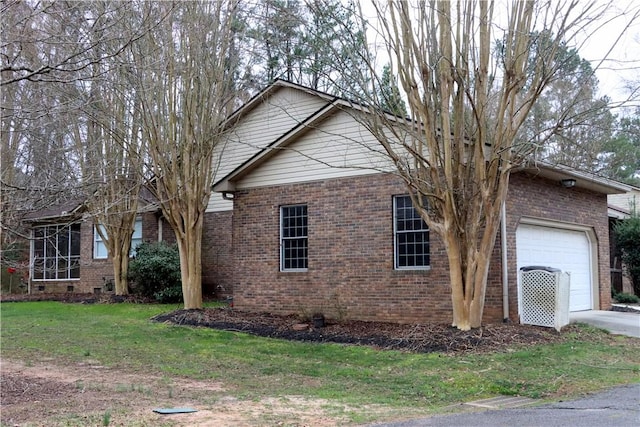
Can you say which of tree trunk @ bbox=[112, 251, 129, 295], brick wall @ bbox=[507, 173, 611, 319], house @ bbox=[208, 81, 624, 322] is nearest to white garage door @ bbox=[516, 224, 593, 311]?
house @ bbox=[208, 81, 624, 322]

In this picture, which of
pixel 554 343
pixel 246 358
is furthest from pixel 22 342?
pixel 554 343

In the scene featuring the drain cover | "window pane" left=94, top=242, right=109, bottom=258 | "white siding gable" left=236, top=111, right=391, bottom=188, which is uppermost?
"white siding gable" left=236, top=111, right=391, bottom=188

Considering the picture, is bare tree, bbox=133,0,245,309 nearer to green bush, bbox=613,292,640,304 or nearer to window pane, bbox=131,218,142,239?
window pane, bbox=131,218,142,239

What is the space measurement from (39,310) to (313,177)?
10342 mm

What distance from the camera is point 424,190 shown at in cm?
1274

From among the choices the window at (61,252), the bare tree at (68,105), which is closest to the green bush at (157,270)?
the bare tree at (68,105)

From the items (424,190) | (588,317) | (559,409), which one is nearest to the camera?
(559,409)

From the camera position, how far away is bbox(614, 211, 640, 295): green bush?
2266cm

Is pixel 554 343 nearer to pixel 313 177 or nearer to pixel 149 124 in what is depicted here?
pixel 313 177

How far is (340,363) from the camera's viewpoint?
11.4 meters

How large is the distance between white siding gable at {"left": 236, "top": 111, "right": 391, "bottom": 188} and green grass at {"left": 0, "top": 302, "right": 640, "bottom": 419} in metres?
4.61

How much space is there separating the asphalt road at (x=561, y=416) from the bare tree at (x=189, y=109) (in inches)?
426

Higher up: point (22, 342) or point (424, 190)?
point (424, 190)

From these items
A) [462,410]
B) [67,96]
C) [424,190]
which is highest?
[67,96]
